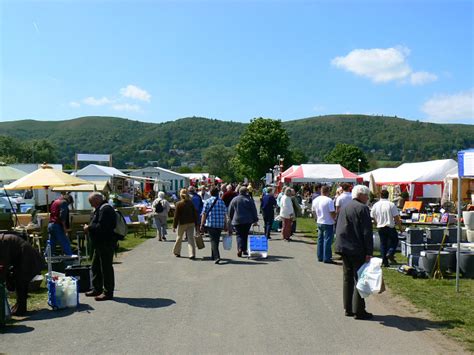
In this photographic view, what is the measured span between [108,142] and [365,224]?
192207 millimetres

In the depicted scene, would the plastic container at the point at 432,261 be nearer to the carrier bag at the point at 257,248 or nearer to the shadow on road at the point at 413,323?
the shadow on road at the point at 413,323

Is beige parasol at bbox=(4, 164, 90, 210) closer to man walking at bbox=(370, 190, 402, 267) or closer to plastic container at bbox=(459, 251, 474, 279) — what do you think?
man walking at bbox=(370, 190, 402, 267)

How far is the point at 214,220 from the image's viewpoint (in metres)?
12.5

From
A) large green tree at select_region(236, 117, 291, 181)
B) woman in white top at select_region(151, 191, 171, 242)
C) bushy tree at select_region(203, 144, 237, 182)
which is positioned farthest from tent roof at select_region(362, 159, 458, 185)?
bushy tree at select_region(203, 144, 237, 182)

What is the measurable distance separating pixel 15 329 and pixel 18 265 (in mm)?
1188

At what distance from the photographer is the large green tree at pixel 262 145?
77625mm

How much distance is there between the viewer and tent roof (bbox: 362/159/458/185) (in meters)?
29.9

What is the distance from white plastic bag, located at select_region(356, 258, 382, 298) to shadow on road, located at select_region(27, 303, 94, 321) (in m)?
3.83

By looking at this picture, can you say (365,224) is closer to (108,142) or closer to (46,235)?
(46,235)

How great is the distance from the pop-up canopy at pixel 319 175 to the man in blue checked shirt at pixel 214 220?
603 inches

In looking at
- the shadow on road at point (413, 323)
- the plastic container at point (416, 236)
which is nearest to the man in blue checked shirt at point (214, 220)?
the plastic container at point (416, 236)

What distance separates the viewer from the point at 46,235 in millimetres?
13211

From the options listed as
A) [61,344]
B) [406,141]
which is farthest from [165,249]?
[406,141]

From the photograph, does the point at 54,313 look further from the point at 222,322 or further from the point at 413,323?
the point at 413,323
